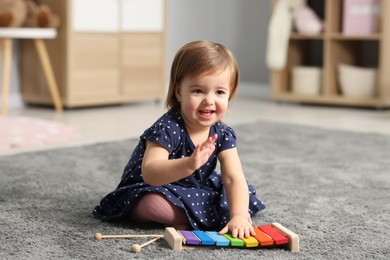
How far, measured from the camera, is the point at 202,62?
54.3 inches

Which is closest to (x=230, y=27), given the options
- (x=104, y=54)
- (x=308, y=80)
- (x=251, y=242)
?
(x=308, y=80)

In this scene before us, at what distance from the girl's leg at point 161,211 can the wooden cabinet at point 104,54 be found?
231 cm

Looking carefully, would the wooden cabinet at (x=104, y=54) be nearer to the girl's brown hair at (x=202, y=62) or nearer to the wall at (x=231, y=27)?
the wall at (x=231, y=27)

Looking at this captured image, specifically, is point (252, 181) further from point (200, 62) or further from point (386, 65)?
point (386, 65)

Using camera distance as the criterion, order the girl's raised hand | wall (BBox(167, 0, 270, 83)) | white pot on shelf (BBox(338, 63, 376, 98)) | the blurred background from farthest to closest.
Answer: wall (BBox(167, 0, 270, 83)) < white pot on shelf (BBox(338, 63, 376, 98)) < the blurred background < the girl's raised hand

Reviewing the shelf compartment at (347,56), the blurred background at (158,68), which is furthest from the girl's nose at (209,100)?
the shelf compartment at (347,56)

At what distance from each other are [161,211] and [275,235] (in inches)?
9.4

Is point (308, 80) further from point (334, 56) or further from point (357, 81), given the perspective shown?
point (357, 81)

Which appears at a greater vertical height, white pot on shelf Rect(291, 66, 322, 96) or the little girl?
the little girl

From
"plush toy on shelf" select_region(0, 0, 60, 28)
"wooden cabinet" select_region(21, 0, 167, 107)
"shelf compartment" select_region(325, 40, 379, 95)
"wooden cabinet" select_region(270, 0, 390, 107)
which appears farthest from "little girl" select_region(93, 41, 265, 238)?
"shelf compartment" select_region(325, 40, 379, 95)

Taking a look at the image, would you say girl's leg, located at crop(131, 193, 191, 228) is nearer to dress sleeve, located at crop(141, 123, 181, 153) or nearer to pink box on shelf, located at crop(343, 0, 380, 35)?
dress sleeve, located at crop(141, 123, 181, 153)

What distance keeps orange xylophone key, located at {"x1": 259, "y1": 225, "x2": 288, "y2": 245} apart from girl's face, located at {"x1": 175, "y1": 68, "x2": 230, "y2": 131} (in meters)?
0.23

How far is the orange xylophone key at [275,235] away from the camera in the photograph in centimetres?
Answer: 130

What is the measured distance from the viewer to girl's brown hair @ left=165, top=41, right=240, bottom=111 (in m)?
1.38
